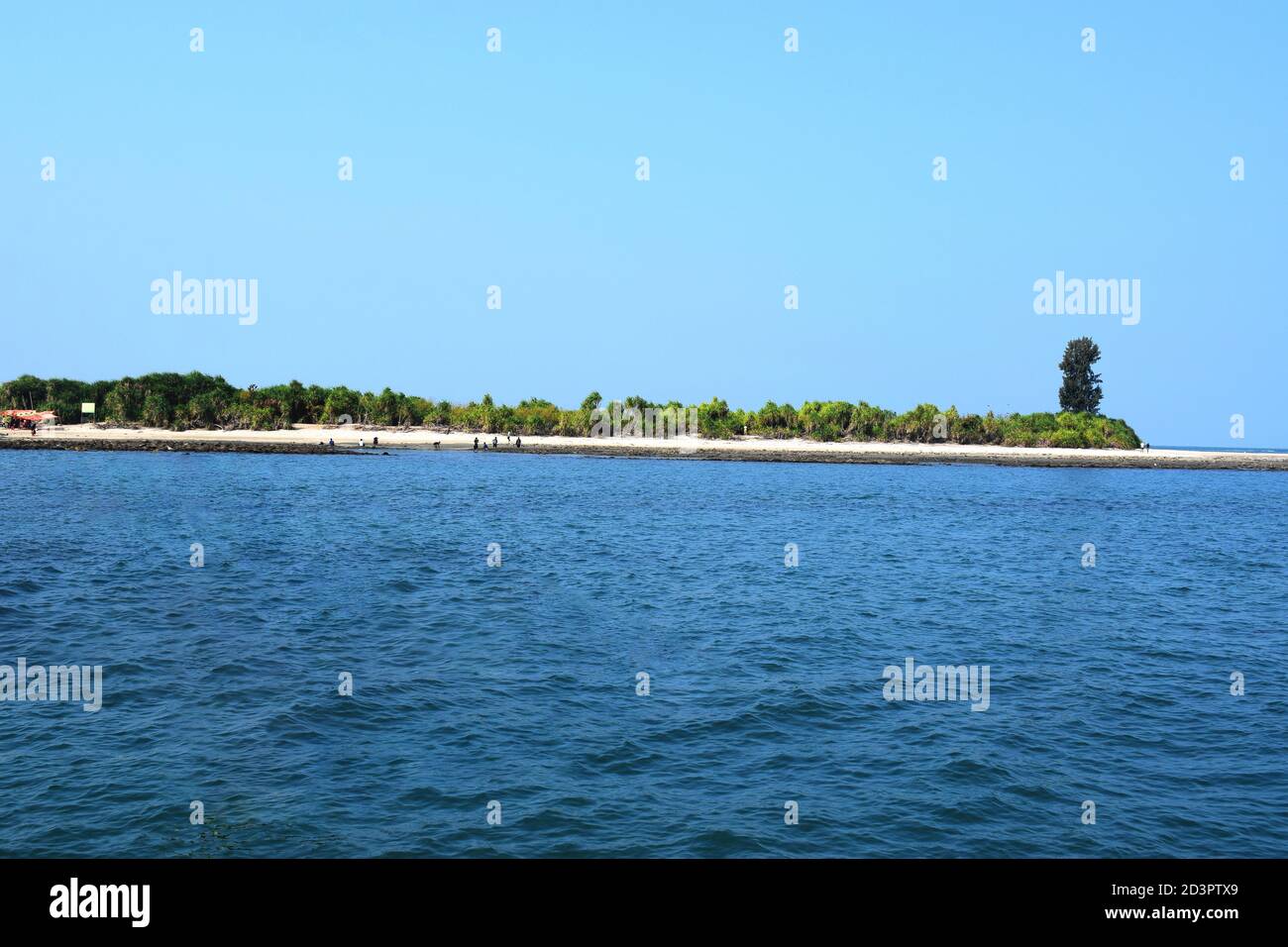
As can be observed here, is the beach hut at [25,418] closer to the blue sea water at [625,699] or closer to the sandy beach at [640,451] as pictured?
the sandy beach at [640,451]

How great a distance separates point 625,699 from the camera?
20.5 m

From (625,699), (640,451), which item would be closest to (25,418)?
(640,451)

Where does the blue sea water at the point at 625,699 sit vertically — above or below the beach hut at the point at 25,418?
below

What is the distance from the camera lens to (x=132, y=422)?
199 metres

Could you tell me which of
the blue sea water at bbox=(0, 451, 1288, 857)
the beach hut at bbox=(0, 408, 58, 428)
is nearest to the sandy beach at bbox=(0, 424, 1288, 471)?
the beach hut at bbox=(0, 408, 58, 428)

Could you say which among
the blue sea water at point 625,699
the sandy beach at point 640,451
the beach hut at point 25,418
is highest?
the beach hut at point 25,418

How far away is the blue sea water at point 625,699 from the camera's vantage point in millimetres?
13758

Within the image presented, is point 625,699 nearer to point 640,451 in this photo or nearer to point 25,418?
point 640,451

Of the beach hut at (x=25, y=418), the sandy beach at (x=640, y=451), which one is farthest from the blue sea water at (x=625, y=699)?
the beach hut at (x=25, y=418)

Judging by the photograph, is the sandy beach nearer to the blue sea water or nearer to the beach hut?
the beach hut

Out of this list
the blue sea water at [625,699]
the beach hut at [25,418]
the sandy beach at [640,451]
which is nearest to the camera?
the blue sea water at [625,699]
